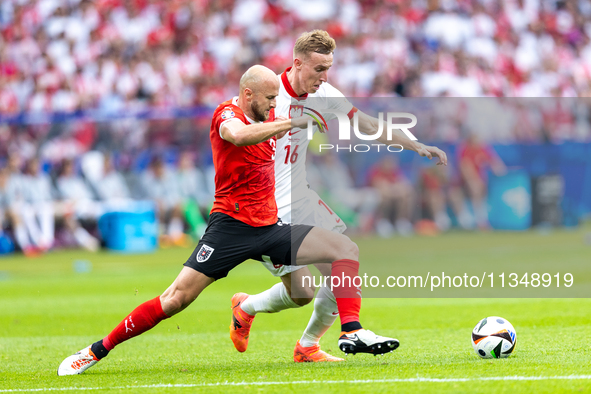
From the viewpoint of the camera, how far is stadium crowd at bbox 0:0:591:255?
58.9ft

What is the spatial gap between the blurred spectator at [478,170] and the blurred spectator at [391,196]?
1.49 metres

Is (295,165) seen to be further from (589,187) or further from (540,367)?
(589,187)

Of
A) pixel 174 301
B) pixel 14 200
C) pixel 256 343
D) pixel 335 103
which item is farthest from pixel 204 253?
pixel 14 200

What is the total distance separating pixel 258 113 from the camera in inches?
221

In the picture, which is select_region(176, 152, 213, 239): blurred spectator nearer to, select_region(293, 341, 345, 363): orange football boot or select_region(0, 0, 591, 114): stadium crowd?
select_region(0, 0, 591, 114): stadium crowd

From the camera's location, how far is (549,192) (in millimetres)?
20094

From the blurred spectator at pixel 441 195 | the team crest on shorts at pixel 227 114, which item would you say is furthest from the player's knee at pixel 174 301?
the blurred spectator at pixel 441 195

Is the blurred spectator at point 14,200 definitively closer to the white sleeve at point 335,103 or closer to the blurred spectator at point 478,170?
the blurred spectator at point 478,170

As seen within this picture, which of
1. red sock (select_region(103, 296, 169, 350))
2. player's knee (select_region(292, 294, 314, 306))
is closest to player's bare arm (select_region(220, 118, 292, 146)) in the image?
red sock (select_region(103, 296, 169, 350))

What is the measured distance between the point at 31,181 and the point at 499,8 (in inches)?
576

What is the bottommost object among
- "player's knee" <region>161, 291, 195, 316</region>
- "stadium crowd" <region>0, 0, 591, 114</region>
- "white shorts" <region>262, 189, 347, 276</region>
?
"player's knee" <region>161, 291, 195, 316</region>

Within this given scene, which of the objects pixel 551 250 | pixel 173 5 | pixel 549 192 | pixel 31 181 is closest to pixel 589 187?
pixel 549 192

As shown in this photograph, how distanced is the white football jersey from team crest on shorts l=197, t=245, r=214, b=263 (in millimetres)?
822

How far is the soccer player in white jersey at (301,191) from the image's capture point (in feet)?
19.6
